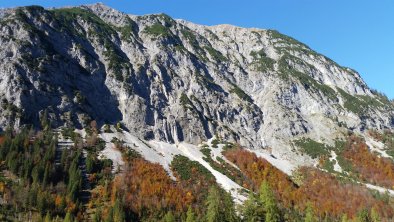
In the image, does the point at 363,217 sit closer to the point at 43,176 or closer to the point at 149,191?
the point at 149,191

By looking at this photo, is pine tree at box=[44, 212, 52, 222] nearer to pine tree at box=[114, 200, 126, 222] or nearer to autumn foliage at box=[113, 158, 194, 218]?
pine tree at box=[114, 200, 126, 222]

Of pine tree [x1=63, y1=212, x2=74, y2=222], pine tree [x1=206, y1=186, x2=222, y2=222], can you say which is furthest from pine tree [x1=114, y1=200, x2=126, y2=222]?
pine tree [x1=206, y1=186, x2=222, y2=222]

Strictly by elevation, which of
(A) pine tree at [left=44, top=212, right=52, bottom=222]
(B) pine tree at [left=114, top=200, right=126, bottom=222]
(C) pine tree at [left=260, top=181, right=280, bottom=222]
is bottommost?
(A) pine tree at [left=44, top=212, right=52, bottom=222]

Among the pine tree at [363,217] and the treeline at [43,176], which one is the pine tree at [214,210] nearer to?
the treeline at [43,176]

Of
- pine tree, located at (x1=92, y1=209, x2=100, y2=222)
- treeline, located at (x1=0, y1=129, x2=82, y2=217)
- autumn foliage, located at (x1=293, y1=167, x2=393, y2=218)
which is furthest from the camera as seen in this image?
autumn foliage, located at (x1=293, y1=167, x2=393, y2=218)

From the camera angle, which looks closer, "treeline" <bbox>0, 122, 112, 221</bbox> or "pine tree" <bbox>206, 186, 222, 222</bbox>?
"pine tree" <bbox>206, 186, 222, 222</bbox>

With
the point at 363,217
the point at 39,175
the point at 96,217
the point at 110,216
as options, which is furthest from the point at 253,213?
the point at 39,175

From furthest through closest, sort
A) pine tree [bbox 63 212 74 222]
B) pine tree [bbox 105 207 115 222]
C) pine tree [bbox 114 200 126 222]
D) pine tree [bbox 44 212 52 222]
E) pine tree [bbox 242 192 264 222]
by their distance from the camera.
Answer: pine tree [bbox 114 200 126 222], pine tree [bbox 105 207 115 222], pine tree [bbox 242 192 264 222], pine tree [bbox 44 212 52 222], pine tree [bbox 63 212 74 222]

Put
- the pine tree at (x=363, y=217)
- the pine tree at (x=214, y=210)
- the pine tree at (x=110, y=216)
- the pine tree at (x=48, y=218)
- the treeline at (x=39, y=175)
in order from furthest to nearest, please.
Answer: the pine tree at (x=363, y=217) < the treeline at (x=39, y=175) < the pine tree at (x=110, y=216) < the pine tree at (x=214, y=210) < the pine tree at (x=48, y=218)

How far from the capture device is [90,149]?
624 feet

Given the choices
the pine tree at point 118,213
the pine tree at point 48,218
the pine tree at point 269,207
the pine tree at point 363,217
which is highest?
the pine tree at point 269,207

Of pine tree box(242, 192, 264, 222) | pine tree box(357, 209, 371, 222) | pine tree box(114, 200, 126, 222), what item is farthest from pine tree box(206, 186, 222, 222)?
pine tree box(357, 209, 371, 222)

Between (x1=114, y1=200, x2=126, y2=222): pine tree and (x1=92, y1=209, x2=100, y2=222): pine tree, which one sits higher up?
(x1=114, y1=200, x2=126, y2=222): pine tree

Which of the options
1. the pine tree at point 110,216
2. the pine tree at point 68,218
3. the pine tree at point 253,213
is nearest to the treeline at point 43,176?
the pine tree at point 68,218
